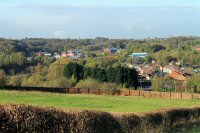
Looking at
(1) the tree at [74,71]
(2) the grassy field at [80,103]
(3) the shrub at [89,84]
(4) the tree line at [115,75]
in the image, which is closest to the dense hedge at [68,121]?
(2) the grassy field at [80,103]

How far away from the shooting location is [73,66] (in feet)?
370

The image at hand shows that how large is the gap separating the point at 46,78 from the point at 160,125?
92.8m

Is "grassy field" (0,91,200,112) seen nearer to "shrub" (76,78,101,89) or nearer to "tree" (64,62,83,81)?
"shrub" (76,78,101,89)

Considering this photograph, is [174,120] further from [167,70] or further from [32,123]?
[167,70]

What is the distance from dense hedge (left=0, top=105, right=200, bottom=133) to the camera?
36.2ft

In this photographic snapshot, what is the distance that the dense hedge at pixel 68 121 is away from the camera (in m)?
11.0

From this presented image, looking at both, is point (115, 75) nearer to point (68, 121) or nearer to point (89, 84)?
point (89, 84)

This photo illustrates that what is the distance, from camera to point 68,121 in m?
13.4

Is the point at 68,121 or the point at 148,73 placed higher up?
the point at 68,121

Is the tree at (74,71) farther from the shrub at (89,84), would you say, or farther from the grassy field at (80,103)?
the grassy field at (80,103)

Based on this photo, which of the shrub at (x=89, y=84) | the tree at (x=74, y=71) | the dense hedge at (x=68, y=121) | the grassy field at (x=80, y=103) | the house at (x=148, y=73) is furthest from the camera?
the house at (x=148, y=73)

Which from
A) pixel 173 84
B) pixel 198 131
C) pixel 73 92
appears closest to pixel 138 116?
pixel 198 131

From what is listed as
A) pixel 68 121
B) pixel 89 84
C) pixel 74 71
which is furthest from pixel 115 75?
pixel 68 121

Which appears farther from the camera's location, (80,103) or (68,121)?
(80,103)
